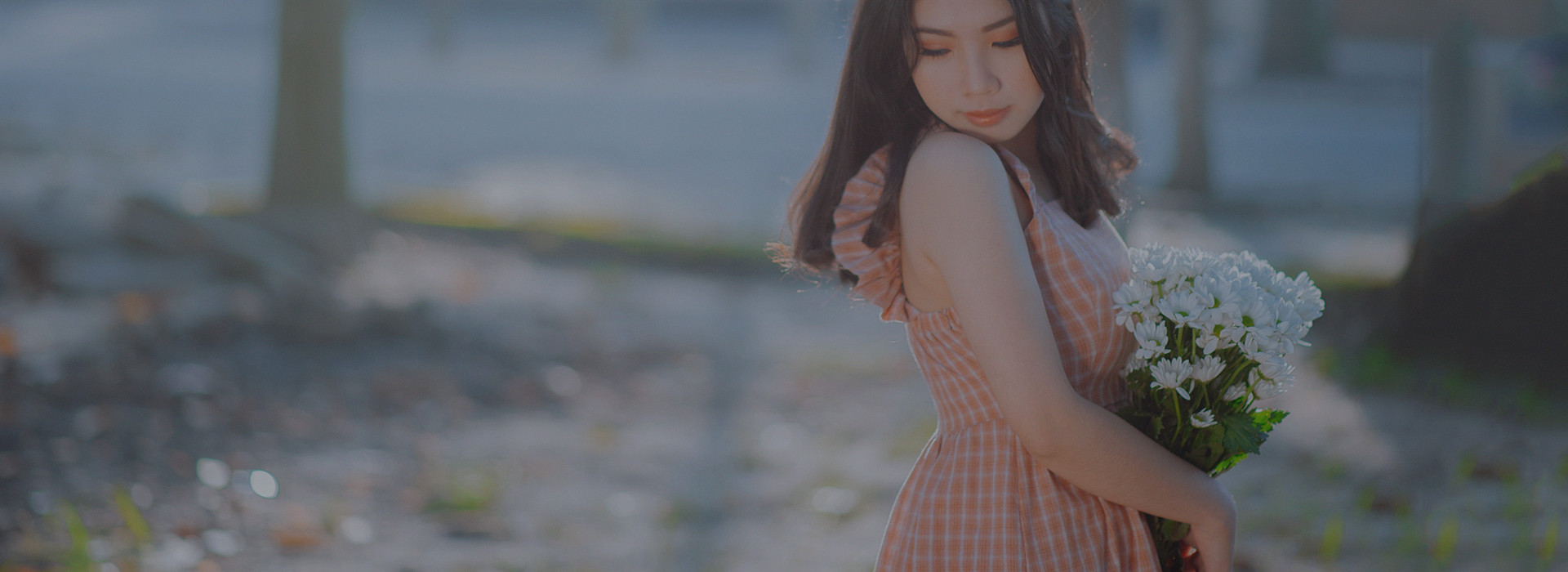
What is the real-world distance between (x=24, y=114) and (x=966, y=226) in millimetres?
19291

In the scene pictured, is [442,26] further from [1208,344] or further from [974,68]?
[1208,344]

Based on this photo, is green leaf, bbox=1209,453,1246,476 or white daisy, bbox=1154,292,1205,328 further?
green leaf, bbox=1209,453,1246,476

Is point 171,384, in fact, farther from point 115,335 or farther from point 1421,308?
point 1421,308

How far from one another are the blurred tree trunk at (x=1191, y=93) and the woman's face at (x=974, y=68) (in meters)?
10.1

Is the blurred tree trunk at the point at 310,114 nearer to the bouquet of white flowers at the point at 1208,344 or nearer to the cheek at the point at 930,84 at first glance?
the cheek at the point at 930,84

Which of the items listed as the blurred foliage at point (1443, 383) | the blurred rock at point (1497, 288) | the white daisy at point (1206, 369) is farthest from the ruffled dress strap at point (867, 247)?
the blurred rock at point (1497, 288)

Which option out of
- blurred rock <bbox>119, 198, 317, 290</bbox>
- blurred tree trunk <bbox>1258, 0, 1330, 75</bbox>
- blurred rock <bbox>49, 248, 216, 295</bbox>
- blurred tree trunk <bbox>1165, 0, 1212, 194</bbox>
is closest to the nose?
blurred rock <bbox>119, 198, 317, 290</bbox>

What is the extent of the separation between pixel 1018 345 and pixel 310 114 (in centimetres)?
801

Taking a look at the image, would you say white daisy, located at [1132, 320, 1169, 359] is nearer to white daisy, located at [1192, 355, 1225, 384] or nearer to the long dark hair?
white daisy, located at [1192, 355, 1225, 384]

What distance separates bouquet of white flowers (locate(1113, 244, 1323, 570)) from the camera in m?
1.69

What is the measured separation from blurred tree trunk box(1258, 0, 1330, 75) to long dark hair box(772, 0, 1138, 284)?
64.5ft

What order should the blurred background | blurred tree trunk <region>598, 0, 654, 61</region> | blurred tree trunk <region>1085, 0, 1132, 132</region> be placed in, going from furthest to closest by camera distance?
1. blurred tree trunk <region>598, 0, 654, 61</region>
2. blurred tree trunk <region>1085, 0, 1132, 132</region>
3. the blurred background

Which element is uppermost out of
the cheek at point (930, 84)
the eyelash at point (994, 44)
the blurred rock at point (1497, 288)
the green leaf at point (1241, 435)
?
the eyelash at point (994, 44)

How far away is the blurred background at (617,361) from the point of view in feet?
13.7
